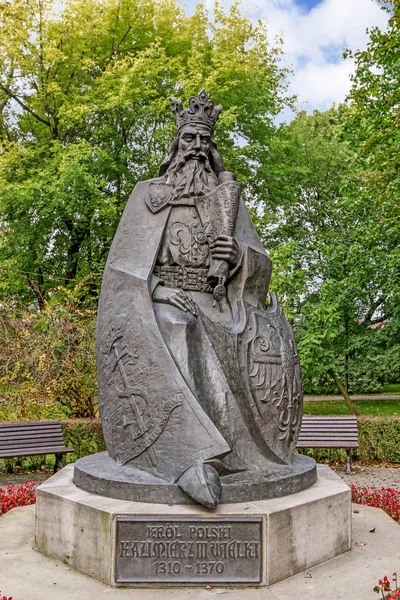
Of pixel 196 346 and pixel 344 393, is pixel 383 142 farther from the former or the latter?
pixel 196 346

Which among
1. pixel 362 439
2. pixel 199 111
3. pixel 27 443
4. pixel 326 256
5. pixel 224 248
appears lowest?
pixel 362 439

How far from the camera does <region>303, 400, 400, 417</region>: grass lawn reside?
19.3 metres

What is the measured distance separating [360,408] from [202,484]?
58.0ft

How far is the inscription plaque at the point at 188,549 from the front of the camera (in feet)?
13.1

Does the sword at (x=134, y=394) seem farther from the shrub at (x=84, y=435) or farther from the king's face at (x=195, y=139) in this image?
Answer: the shrub at (x=84, y=435)

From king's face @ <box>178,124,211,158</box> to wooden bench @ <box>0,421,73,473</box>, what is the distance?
5.74 m

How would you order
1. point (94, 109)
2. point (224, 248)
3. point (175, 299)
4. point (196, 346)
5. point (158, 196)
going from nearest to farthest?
point (196, 346) < point (175, 299) < point (224, 248) < point (158, 196) < point (94, 109)

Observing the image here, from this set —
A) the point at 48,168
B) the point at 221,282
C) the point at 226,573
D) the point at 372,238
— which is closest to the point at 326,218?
the point at 372,238

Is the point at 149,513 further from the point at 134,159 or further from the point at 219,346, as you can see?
the point at 134,159

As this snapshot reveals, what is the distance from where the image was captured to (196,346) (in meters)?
4.87

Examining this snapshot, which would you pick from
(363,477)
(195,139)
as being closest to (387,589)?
(195,139)

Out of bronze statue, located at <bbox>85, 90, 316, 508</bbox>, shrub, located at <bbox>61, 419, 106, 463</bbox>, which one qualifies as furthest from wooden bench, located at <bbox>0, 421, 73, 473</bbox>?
bronze statue, located at <bbox>85, 90, 316, 508</bbox>

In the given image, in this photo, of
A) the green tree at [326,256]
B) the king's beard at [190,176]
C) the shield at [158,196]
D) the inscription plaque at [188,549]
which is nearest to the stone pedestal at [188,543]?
the inscription plaque at [188,549]

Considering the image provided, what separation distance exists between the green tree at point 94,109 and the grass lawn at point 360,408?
25.6ft
